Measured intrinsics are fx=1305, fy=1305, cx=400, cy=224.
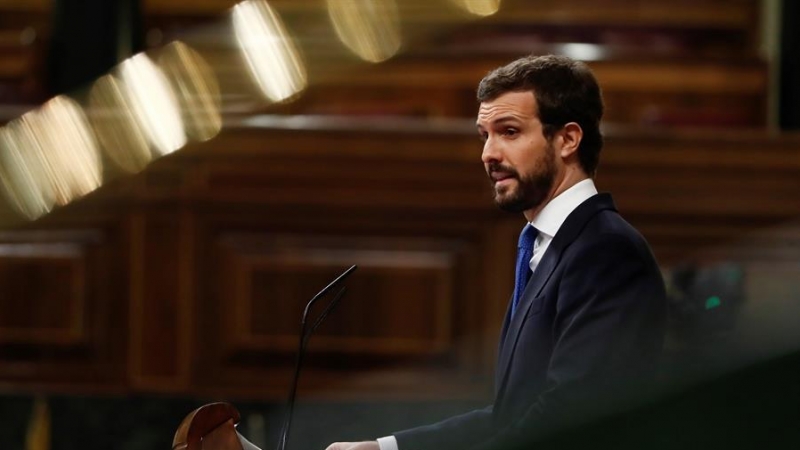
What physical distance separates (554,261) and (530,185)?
8 centimetres

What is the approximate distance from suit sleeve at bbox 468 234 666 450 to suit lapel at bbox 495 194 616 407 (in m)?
0.03

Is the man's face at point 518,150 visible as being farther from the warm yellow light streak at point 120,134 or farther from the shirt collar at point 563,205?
the warm yellow light streak at point 120,134

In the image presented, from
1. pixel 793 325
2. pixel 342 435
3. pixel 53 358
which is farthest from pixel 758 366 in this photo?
pixel 53 358

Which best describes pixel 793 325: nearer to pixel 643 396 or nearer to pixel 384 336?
pixel 643 396

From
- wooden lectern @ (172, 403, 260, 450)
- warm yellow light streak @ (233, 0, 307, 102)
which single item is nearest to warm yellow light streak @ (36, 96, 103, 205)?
warm yellow light streak @ (233, 0, 307, 102)

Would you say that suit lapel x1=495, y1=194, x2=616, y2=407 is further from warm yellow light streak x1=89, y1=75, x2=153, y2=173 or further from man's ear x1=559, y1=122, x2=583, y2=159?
warm yellow light streak x1=89, y1=75, x2=153, y2=173

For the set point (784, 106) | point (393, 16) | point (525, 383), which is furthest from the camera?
point (393, 16)

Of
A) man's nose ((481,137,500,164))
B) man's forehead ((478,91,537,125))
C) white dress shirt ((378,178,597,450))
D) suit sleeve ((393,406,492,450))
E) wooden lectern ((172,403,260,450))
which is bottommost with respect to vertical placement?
suit sleeve ((393,406,492,450))

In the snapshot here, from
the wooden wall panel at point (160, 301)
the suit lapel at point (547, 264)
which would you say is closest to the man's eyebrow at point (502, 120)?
the suit lapel at point (547, 264)

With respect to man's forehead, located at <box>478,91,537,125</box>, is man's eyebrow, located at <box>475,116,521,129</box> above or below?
below

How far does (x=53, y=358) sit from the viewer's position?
2969 millimetres

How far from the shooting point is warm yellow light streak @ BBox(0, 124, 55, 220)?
302 centimetres

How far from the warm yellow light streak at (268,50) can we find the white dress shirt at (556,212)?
2.28 m

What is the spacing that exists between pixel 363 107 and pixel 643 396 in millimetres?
3658
